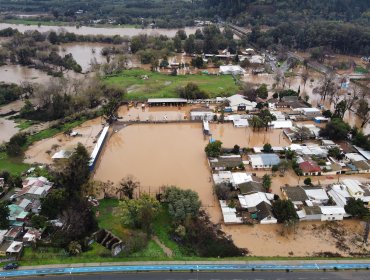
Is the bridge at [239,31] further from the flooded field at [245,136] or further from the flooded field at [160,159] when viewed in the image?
the flooded field at [160,159]

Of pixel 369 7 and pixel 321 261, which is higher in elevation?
pixel 369 7

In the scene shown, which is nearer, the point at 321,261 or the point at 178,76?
the point at 321,261

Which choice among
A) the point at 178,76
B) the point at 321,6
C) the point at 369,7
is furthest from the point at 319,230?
the point at 369,7

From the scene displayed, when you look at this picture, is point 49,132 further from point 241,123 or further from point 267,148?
point 267,148

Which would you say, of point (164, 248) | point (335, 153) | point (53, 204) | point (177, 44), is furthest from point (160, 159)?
point (177, 44)

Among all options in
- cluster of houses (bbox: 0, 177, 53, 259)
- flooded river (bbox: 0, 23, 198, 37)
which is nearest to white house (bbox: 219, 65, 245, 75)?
flooded river (bbox: 0, 23, 198, 37)

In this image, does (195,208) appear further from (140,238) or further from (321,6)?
(321,6)
